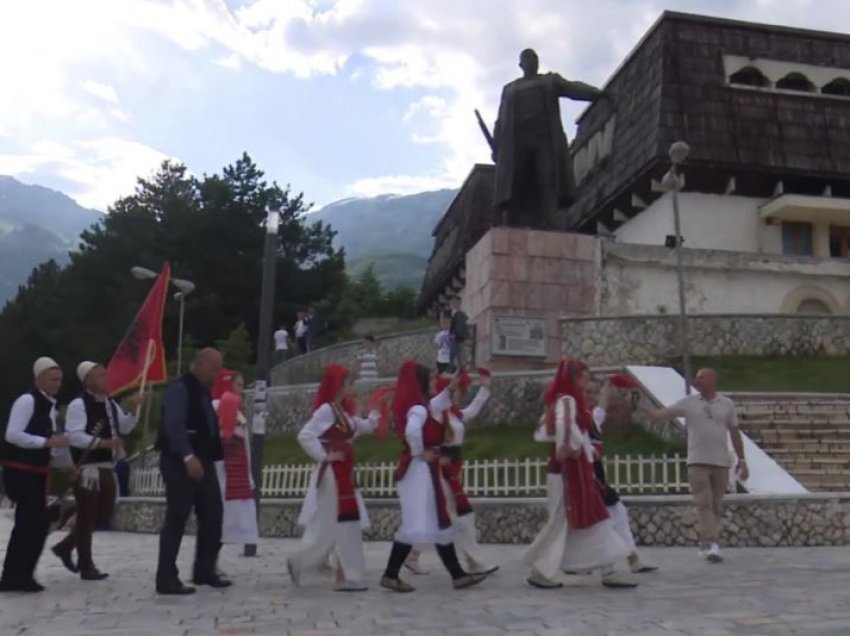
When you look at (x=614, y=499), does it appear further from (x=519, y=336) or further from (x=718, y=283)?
(x=718, y=283)

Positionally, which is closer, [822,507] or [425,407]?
[425,407]

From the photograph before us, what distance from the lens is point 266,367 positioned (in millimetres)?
10844

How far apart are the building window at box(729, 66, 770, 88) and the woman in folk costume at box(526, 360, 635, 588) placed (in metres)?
30.8

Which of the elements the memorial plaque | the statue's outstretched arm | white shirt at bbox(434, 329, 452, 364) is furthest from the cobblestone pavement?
the statue's outstretched arm

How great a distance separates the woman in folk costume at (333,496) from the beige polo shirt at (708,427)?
10.3ft

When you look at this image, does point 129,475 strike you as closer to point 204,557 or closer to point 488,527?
point 488,527

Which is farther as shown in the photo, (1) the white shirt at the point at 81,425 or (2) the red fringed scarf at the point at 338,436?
(1) the white shirt at the point at 81,425

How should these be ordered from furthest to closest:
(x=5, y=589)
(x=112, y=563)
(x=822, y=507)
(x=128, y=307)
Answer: (x=128, y=307) → (x=822, y=507) → (x=112, y=563) → (x=5, y=589)

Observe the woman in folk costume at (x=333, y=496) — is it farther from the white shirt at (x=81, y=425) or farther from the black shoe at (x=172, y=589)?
the white shirt at (x=81, y=425)

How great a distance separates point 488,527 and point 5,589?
240 inches

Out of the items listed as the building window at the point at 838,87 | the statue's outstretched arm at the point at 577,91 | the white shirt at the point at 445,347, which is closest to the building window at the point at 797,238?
the building window at the point at 838,87

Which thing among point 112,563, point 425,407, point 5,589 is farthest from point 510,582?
point 112,563

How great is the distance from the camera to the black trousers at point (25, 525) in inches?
284

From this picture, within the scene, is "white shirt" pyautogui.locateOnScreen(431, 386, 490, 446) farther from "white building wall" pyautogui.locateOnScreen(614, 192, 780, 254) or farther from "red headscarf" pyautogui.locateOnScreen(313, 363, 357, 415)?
"white building wall" pyautogui.locateOnScreen(614, 192, 780, 254)
